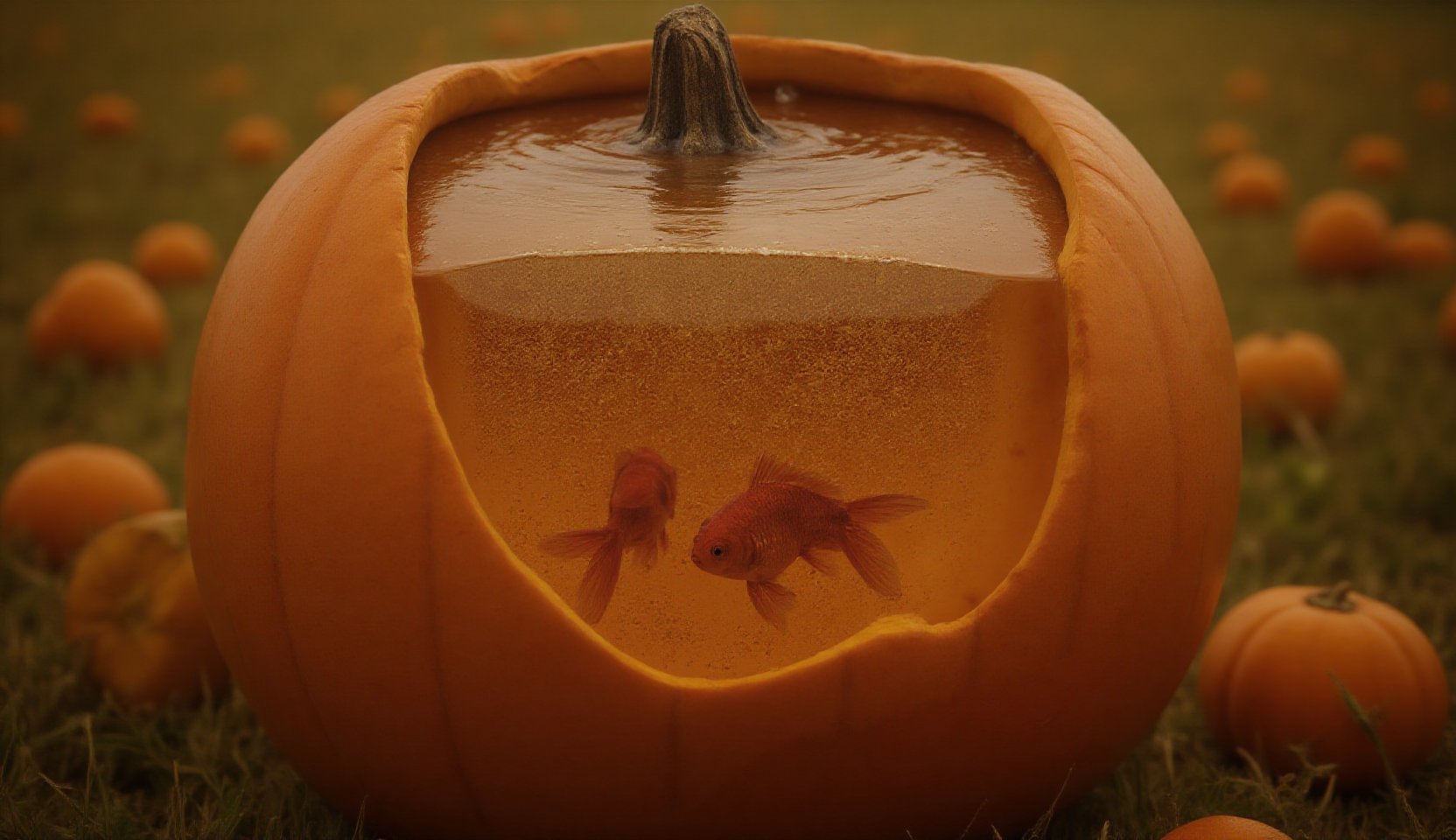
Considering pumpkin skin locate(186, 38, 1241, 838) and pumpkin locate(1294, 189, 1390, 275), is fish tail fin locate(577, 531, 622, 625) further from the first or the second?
pumpkin locate(1294, 189, 1390, 275)

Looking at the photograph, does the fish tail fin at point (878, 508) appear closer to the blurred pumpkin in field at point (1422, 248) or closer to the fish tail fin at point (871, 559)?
the fish tail fin at point (871, 559)

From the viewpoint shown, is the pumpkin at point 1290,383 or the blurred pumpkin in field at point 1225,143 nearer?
the pumpkin at point 1290,383

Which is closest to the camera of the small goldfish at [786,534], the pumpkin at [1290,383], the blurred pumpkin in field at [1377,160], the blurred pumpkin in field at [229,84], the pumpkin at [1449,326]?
the small goldfish at [786,534]

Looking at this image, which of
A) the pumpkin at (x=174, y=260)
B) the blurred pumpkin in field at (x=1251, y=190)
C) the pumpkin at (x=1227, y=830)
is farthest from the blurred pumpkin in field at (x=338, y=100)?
the pumpkin at (x=1227, y=830)

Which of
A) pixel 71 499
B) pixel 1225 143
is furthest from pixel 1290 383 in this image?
pixel 1225 143

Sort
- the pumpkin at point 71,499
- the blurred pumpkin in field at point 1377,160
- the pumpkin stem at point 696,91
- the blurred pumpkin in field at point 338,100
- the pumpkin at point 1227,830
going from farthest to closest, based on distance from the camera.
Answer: the blurred pumpkin in field at point 338,100 → the blurred pumpkin in field at point 1377,160 → the pumpkin at point 71,499 → the pumpkin stem at point 696,91 → the pumpkin at point 1227,830

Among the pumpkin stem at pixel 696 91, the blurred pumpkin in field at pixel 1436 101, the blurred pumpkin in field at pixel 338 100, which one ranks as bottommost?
the blurred pumpkin in field at pixel 1436 101
